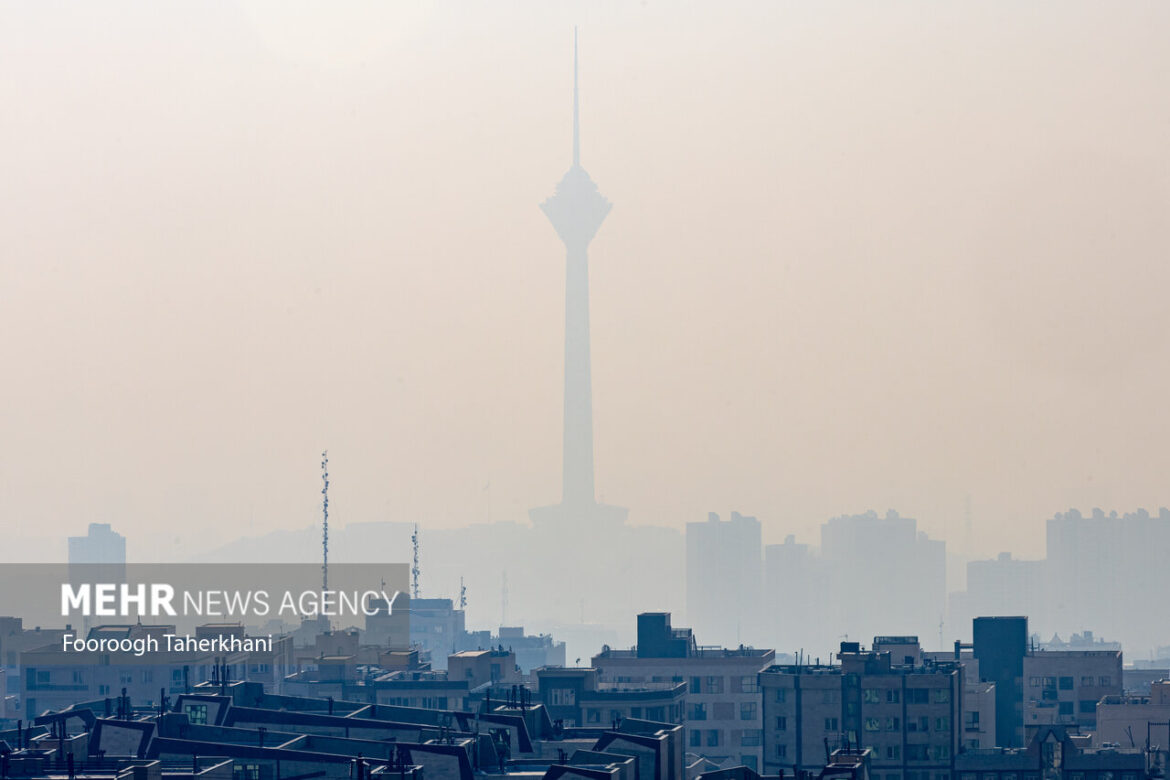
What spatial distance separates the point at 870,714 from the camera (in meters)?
120

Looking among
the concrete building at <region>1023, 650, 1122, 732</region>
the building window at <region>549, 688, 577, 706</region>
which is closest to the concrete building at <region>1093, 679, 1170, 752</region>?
the concrete building at <region>1023, 650, 1122, 732</region>

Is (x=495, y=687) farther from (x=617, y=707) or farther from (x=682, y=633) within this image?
(x=682, y=633)

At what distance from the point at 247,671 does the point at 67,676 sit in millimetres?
11972

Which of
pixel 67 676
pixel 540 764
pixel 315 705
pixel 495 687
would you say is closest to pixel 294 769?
pixel 540 764

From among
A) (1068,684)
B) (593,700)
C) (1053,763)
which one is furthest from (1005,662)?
(1053,763)

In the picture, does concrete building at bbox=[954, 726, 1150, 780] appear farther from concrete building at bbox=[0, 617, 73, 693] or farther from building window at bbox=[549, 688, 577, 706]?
concrete building at bbox=[0, 617, 73, 693]

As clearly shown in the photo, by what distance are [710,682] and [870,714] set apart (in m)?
27.6

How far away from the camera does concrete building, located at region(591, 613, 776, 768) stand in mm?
142625

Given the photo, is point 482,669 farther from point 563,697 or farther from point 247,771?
point 247,771

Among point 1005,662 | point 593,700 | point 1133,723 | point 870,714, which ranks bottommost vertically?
point 1133,723

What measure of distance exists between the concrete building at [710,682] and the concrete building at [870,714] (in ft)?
50.8

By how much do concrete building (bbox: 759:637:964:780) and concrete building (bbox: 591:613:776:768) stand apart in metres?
15.5

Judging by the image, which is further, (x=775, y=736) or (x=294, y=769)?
(x=775, y=736)

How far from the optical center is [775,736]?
123 meters
